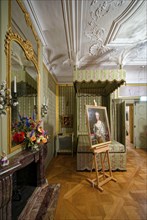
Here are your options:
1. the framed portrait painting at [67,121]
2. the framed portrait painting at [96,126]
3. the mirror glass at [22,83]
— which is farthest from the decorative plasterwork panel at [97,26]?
the framed portrait painting at [67,121]

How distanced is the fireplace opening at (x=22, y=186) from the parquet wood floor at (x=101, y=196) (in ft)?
2.02

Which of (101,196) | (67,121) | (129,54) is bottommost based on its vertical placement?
(101,196)

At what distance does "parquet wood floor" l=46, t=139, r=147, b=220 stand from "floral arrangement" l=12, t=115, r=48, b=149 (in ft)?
4.11

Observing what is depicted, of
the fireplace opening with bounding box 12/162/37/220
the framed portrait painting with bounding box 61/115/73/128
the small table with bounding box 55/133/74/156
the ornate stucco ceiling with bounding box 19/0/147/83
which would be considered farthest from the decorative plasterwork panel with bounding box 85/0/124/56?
the small table with bounding box 55/133/74/156

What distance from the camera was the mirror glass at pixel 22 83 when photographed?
175cm

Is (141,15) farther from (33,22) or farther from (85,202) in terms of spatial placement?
(85,202)

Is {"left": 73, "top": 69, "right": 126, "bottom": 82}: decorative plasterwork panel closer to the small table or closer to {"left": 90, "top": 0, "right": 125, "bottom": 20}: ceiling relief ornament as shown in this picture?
{"left": 90, "top": 0, "right": 125, "bottom": 20}: ceiling relief ornament

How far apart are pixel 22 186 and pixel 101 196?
1.57 metres

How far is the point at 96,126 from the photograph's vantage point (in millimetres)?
3309

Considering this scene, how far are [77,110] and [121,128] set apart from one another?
1.86 m

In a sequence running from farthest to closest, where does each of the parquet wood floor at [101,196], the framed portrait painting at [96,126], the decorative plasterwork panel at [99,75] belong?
the decorative plasterwork panel at [99,75], the framed portrait painting at [96,126], the parquet wood floor at [101,196]

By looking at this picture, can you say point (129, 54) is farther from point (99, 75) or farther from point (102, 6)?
point (102, 6)

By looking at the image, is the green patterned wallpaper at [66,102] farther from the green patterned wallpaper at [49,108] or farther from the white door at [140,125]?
the white door at [140,125]

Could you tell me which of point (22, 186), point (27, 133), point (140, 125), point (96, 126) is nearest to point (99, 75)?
point (96, 126)
